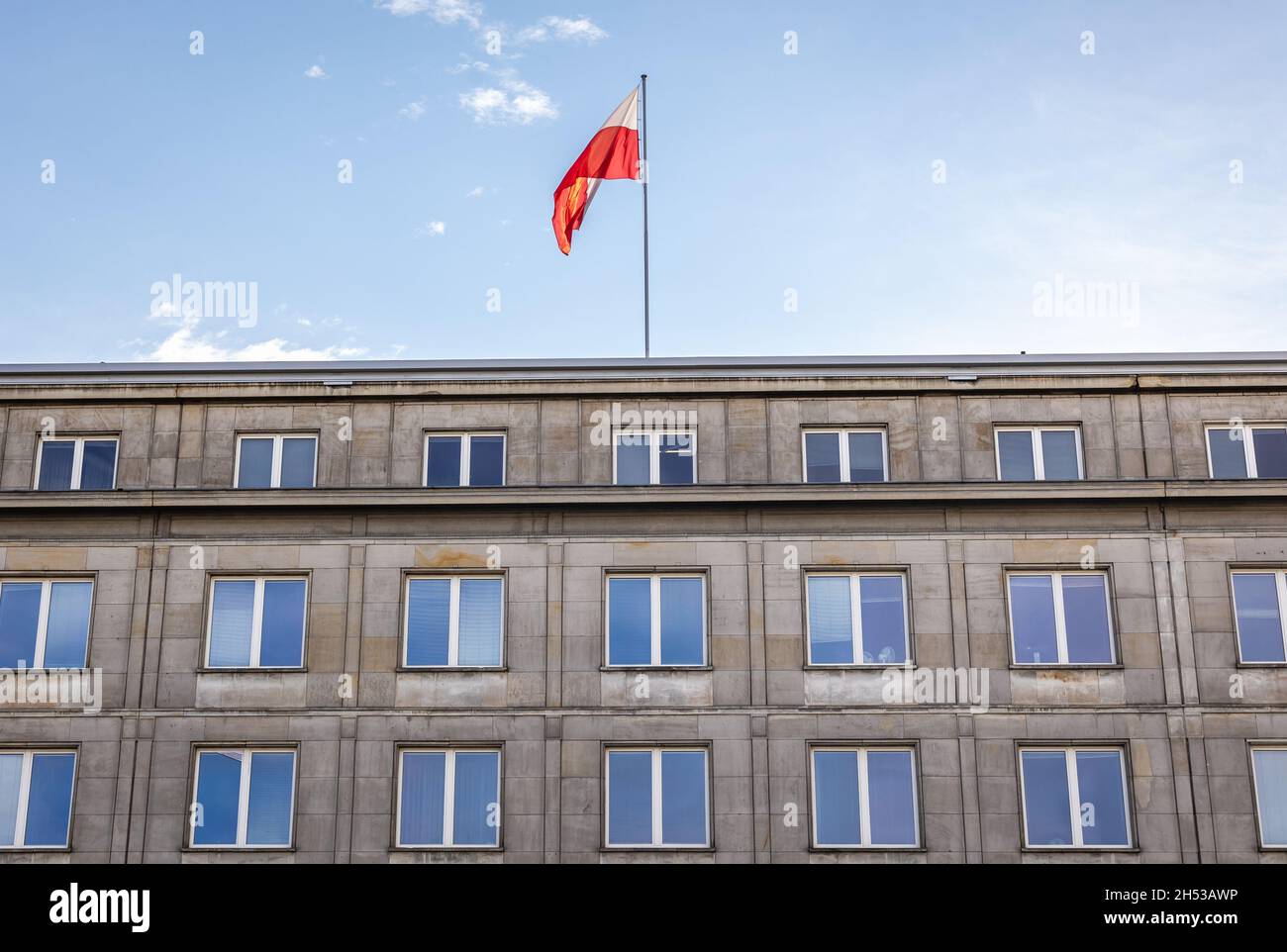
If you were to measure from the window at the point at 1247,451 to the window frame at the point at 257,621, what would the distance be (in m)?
19.3

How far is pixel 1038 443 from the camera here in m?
35.0

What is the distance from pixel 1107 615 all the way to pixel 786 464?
7.38 m

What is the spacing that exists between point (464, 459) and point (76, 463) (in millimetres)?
8413

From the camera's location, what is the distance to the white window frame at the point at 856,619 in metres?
33.5

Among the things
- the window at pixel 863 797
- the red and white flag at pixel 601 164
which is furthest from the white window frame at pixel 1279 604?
the red and white flag at pixel 601 164

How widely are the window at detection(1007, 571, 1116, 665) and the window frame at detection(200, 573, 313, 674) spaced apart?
48.1ft

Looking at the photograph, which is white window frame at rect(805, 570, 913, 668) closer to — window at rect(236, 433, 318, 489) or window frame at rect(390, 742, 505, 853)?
window frame at rect(390, 742, 505, 853)

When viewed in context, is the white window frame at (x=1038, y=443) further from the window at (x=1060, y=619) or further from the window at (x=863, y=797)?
the window at (x=863, y=797)

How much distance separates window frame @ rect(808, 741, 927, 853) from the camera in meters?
32.2

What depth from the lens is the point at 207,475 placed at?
35.0m

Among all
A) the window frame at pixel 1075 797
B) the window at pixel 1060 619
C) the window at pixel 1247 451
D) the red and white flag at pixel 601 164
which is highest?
the red and white flag at pixel 601 164
